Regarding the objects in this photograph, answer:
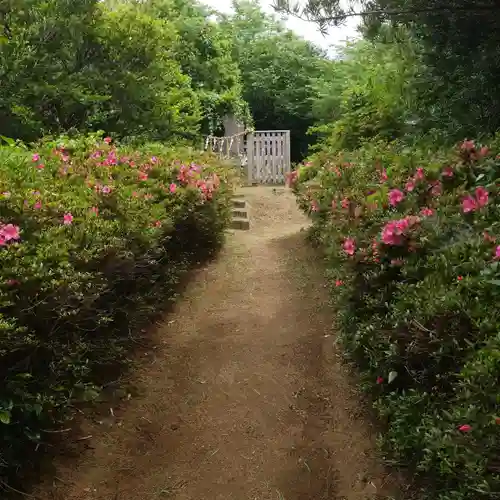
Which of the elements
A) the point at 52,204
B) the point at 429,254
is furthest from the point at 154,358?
the point at 429,254

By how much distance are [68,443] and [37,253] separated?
1.06 metres

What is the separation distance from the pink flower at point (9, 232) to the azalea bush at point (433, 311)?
1680 mm

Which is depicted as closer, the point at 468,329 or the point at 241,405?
the point at 468,329

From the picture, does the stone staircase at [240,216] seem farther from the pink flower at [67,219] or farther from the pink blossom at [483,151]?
the pink flower at [67,219]

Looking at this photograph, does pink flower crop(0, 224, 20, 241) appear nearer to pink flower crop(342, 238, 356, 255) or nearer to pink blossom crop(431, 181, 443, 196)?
pink flower crop(342, 238, 356, 255)

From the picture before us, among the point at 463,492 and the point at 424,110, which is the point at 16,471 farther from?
the point at 424,110

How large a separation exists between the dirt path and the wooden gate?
937 centimetres

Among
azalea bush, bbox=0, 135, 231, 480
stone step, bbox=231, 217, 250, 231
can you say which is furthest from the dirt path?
stone step, bbox=231, 217, 250, 231

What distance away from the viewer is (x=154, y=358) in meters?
4.20

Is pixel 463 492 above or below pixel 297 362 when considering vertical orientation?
above

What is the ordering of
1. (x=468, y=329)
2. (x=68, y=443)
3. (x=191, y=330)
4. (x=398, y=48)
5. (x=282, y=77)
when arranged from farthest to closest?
1. (x=282, y=77)
2. (x=398, y=48)
3. (x=191, y=330)
4. (x=68, y=443)
5. (x=468, y=329)

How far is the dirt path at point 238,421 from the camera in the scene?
280cm

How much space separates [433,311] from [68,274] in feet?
5.31

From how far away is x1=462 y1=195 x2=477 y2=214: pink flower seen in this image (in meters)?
2.58
